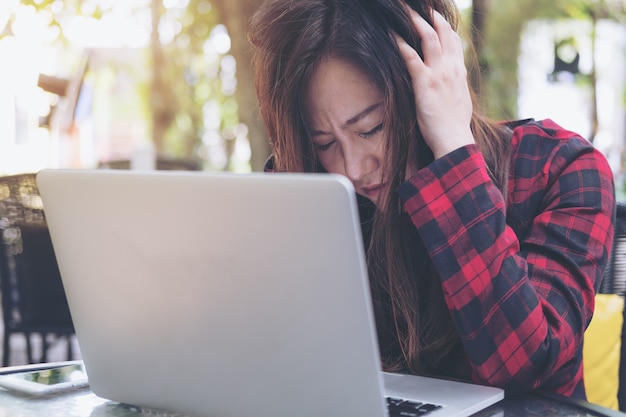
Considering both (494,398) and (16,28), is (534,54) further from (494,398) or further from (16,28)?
(494,398)

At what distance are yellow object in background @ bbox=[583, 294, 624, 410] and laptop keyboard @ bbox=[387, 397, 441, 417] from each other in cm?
71

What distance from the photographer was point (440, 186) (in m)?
1.14

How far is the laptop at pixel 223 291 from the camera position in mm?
762

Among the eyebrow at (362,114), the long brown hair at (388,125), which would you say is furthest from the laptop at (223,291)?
the eyebrow at (362,114)

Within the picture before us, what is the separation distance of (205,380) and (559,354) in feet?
1.69

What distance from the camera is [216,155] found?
967 cm

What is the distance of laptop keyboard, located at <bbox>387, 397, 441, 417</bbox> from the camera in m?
0.97

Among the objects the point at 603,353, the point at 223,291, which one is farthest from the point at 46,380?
the point at 603,353

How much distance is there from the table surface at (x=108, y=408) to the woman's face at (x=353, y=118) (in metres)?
0.40

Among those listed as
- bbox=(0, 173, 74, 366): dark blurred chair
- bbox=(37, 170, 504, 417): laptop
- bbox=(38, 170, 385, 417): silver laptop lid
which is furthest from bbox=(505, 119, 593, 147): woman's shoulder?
bbox=(0, 173, 74, 366): dark blurred chair

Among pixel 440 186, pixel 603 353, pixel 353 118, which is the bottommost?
pixel 603 353

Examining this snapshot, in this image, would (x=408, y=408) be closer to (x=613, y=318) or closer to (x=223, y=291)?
(x=223, y=291)

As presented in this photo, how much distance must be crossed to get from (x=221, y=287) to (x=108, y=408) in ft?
1.17

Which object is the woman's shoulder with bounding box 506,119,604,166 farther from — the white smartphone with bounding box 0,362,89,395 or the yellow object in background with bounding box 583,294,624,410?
the white smartphone with bounding box 0,362,89,395
